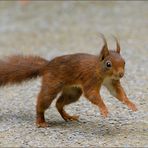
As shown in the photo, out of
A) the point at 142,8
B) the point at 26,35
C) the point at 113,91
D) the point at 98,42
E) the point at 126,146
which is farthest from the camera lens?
the point at 142,8

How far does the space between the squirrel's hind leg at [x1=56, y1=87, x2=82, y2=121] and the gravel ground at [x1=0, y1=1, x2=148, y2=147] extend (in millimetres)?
102

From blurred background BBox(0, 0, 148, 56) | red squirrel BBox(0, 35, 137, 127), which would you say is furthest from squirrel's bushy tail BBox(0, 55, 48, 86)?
blurred background BBox(0, 0, 148, 56)

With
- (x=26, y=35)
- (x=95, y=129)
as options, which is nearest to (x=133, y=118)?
(x=95, y=129)

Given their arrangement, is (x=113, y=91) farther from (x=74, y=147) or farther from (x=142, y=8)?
(x=142, y=8)

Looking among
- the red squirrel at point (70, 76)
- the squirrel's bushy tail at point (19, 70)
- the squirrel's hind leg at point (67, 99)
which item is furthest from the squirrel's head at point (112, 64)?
the squirrel's bushy tail at point (19, 70)

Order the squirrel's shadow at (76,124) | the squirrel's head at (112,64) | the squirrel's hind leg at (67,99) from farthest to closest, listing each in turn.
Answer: the squirrel's hind leg at (67,99), the squirrel's shadow at (76,124), the squirrel's head at (112,64)

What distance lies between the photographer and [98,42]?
40.6ft

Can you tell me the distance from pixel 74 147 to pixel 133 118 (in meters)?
1.41

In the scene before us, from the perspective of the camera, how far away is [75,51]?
11.3 m

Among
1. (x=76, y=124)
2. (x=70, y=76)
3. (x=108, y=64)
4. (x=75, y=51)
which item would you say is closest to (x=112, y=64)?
(x=108, y=64)

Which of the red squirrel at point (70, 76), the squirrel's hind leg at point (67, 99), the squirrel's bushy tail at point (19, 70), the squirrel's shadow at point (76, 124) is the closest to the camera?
the red squirrel at point (70, 76)

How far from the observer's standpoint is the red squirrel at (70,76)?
6062mm

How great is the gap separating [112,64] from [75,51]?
5345mm

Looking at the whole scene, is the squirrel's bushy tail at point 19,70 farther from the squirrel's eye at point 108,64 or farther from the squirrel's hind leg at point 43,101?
the squirrel's eye at point 108,64
